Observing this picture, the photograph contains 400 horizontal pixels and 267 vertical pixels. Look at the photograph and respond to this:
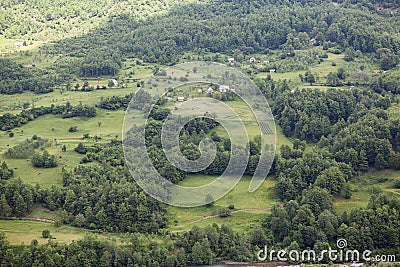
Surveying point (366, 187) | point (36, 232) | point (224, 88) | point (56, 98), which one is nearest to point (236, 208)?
point (366, 187)

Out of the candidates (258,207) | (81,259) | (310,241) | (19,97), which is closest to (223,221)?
(258,207)

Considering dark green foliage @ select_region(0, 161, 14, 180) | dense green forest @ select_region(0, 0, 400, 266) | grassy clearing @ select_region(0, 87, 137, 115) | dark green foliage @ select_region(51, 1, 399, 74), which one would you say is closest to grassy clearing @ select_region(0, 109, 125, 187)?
dense green forest @ select_region(0, 0, 400, 266)

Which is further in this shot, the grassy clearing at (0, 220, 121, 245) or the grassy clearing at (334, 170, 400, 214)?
the grassy clearing at (334, 170, 400, 214)

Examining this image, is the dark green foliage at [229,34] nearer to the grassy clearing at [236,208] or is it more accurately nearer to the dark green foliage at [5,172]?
the dark green foliage at [5,172]

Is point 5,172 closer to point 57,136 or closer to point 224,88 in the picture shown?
point 57,136

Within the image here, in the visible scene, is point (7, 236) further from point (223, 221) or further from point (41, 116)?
point (41, 116)

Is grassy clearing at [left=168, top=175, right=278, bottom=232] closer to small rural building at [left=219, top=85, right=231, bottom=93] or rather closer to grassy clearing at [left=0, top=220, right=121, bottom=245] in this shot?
grassy clearing at [left=0, top=220, right=121, bottom=245]
